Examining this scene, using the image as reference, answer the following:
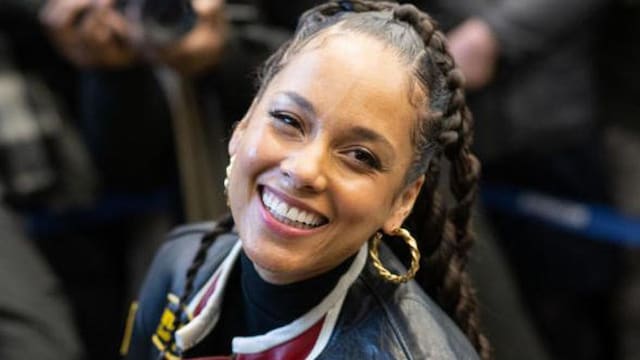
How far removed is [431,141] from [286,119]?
13 cm

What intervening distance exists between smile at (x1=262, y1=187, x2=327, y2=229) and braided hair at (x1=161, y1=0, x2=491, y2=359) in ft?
0.29

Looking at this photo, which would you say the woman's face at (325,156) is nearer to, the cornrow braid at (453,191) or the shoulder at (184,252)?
the cornrow braid at (453,191)

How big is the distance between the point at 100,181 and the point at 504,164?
676 millimetres

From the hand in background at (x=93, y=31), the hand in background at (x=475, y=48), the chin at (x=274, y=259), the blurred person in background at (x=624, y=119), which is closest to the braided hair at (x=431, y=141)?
the chin at (x=274, y=259)

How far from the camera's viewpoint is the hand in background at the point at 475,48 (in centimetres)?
143

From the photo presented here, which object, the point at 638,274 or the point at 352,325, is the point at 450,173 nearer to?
the point at 352,325

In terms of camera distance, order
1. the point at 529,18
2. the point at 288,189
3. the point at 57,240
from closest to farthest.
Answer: the point at 288,189 < the point at 529,18 < the point at 57,240

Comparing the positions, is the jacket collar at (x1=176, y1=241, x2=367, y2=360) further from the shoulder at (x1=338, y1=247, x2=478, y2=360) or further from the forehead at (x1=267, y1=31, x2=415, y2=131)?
the forehead at (x1=267, y1=31, x2=415, y2=131)

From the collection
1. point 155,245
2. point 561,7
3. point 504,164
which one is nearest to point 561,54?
point 561,7

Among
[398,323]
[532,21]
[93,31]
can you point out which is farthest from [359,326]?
[532,21]

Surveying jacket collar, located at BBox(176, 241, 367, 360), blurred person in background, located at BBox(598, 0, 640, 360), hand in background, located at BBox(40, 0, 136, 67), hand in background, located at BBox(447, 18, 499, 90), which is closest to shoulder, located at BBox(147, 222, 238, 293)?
jacket collar, located at BBox(176, 241, 367, 360)

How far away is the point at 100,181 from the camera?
153cm

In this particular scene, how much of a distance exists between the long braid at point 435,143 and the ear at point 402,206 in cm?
1

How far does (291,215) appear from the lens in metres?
0.77
